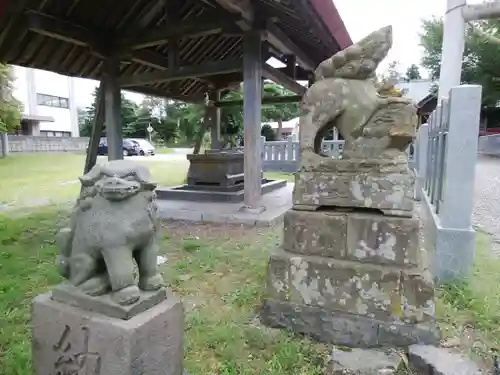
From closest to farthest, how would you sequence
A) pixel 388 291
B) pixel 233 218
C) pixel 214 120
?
pixel 388 291 → pixel 233 218 → pixel 214 120

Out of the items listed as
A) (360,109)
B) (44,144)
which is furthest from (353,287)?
(44,144)

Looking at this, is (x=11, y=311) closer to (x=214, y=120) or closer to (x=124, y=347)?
(x=124, y=347)

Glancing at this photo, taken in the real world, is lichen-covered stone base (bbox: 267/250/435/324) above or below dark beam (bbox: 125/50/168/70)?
below

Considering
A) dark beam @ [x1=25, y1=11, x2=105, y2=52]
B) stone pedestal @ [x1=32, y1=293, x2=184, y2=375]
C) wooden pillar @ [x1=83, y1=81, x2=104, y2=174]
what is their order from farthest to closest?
wooden pillar @ [x1=83, y1=81, x2=104, y2=174], dark beam @ [x1=25, y1=11, x2=105, y2=52], stone pedestal @ [x1=32, y1=293, x2=184, y2=375]

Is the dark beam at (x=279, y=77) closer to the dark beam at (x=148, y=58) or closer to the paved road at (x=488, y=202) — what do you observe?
the dark beam at (x=148, y=58)

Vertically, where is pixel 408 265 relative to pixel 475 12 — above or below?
below

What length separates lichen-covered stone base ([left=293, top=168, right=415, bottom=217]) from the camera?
2156 millimetres

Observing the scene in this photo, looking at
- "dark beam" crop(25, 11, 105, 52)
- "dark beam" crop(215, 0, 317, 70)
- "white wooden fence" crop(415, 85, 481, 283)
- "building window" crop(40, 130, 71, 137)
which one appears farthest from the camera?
"building window" crop(40, 130, 71, 137)

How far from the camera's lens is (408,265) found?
7.02ft

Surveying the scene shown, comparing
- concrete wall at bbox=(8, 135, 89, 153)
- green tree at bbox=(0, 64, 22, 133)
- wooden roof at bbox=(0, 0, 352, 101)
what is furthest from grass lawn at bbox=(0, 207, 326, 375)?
concrete wall at bbox=(8, 135, 89, 153)

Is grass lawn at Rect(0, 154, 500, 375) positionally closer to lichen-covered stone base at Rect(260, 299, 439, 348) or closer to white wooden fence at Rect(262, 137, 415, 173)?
lichen-covered stone base at Rect(260, 299, 439, 348)

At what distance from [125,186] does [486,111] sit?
25.2 m

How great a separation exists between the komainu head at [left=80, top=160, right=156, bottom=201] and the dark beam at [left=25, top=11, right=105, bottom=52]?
412cm

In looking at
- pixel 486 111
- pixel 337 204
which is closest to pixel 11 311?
pixel 337 204
